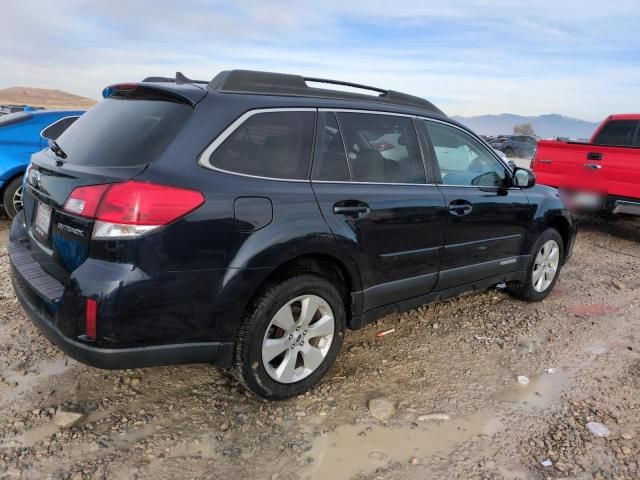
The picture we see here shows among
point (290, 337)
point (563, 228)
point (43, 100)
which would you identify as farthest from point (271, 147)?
point (43, 100)

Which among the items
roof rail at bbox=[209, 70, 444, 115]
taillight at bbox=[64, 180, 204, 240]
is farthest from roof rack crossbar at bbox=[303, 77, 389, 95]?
taillight at bbox=[64, 180, 204, 240]

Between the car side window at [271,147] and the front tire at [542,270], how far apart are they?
262 centimetres

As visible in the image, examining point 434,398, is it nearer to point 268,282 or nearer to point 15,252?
point 268,282

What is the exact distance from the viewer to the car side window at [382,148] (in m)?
3.12

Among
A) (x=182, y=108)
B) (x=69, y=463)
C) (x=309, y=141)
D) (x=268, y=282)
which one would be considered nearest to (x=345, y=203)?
(x=309, y=141)

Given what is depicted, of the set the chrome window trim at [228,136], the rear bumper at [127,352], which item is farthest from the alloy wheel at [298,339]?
the chrome window trim at [228,136]

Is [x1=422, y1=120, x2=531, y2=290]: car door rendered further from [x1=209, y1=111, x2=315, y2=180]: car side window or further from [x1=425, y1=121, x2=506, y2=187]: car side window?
[x1=209, y1=111, x2=315, y2=180]: car side window

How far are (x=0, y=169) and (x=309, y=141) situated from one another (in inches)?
185

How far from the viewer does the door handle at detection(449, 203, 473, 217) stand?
11.7 ft

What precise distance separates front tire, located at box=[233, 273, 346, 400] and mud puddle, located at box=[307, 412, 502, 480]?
1.30ft

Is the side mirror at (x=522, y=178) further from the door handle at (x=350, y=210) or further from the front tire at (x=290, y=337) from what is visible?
the front tire at (x=290, y=337)

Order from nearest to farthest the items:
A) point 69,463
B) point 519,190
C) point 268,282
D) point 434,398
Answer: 1. point 69,463
2. point 268,282
3. point 434,398
4. point 519,190

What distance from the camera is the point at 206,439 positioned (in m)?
2.59

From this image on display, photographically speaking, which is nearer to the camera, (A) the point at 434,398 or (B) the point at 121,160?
(B) the point at 121,160
